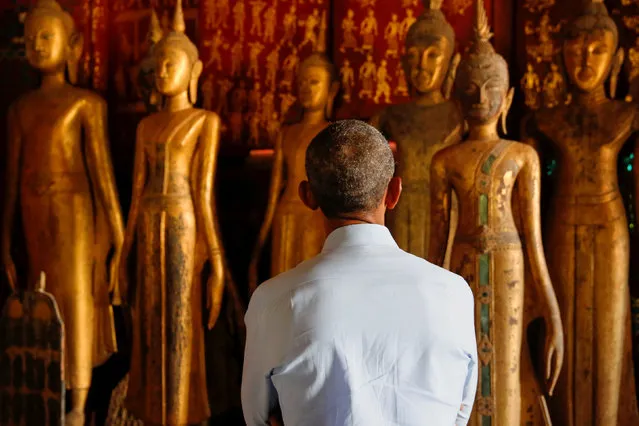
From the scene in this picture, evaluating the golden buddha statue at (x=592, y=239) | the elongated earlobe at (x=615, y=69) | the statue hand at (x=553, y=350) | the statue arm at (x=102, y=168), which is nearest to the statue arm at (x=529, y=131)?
the golden buddha statue at (x=592, y=239)

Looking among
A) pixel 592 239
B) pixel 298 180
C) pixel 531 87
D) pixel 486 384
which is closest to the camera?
pixel 486 384

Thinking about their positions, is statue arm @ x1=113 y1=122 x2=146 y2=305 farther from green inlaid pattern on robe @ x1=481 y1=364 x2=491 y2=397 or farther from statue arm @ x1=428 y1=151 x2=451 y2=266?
green inlaid pattern on robe @ x1=481 y1=364 x2=491 y2=397

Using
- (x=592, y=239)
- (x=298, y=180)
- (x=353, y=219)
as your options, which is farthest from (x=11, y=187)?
(x=353, y=219)

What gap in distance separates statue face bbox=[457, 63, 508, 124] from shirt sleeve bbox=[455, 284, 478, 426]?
2.60 meters

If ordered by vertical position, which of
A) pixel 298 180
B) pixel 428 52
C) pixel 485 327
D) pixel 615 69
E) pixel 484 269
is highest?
pixel 428 52

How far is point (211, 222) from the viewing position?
17.9 ft

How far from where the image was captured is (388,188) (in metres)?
2.27

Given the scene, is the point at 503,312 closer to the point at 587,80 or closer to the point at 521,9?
the point at 587,80

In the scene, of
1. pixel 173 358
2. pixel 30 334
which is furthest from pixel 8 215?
pixel 173 358

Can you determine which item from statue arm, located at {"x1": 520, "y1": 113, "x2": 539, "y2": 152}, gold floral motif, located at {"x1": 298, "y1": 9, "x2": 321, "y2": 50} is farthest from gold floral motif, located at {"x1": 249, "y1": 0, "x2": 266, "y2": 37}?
statue arm, located at {"x1": 520, "y1": 113, "x2": 539, "y2": 152}

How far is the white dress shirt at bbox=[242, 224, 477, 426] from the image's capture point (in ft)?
6.49

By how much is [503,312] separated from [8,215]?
2.95m

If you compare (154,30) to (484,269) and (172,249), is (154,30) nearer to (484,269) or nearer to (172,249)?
(172,249)

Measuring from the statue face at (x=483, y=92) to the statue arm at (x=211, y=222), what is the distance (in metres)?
1.48
